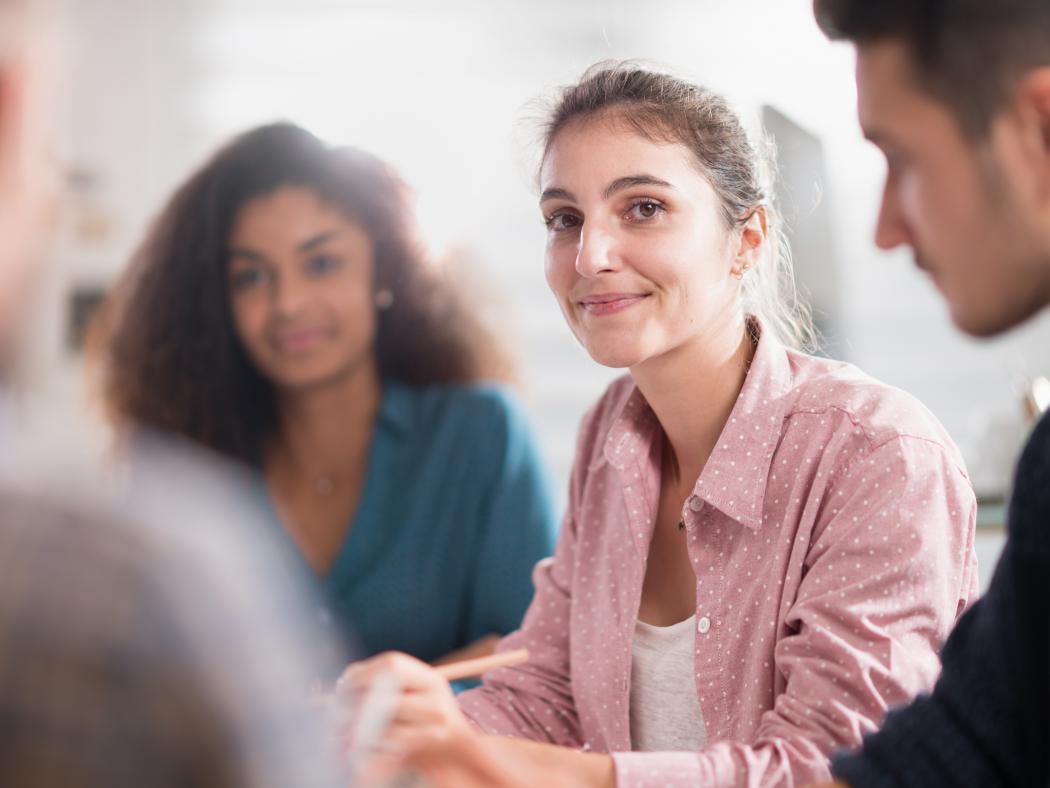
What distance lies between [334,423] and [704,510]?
3.33 ft

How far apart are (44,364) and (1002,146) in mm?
574

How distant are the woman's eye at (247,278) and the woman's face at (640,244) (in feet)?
2.74

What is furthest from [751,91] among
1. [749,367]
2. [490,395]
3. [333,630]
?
[333,630]

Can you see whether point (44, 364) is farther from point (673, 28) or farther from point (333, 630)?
point (673, 28)

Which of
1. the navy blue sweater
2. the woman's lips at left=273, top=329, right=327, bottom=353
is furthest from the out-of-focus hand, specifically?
the woman's lips at left=273, top=329, right=327, bottom=353

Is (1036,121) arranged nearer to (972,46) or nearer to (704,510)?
(972,46)

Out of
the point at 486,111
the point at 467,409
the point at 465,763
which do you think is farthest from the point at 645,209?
the point at 486,111

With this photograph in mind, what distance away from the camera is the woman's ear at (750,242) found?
129 centimetres

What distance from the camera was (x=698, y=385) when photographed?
1240 mm

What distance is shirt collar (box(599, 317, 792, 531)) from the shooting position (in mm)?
1098

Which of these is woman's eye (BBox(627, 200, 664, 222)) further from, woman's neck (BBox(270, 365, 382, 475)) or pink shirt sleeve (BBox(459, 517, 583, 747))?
woman's neck (BBox(270, 365, 382, 475))

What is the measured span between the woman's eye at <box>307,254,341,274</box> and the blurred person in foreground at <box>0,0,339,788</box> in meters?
1.52

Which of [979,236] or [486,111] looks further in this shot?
[486,111]

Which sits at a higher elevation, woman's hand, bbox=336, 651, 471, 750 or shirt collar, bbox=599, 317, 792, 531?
shirt collar, bbox=599, 317, 792, 531
